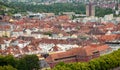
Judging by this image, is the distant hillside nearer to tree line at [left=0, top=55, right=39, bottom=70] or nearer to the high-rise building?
the high-rise building

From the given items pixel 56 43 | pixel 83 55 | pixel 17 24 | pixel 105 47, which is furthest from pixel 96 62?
pixel 17 24

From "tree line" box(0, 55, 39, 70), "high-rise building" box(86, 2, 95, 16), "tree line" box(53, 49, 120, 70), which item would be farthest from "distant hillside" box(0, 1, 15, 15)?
"tree line" box(53, 49, 120, 70)

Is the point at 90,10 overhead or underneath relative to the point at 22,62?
underneath

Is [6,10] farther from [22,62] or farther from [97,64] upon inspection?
[97,64]

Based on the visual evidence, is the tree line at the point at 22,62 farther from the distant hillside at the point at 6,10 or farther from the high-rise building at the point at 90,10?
the high-rise building at the point at 90,10

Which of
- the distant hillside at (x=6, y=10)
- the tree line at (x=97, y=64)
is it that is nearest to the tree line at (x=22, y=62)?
the tree line at (x=97, y=64)

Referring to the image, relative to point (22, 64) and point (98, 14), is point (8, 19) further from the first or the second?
point (22, 64)

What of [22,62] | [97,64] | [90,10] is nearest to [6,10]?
[90,10]

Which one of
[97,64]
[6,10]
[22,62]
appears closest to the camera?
[97,64]
